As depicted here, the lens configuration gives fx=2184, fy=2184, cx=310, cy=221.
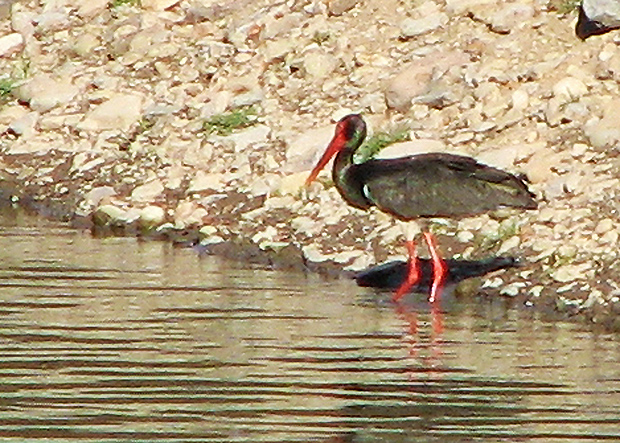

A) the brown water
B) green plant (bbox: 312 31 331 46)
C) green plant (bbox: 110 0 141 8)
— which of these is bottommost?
the brown water

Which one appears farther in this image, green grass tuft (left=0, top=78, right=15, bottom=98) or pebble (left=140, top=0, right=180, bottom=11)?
pebble (left=140, top=0, right=180, bottom=11)

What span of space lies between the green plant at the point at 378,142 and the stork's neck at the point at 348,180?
5.08ft

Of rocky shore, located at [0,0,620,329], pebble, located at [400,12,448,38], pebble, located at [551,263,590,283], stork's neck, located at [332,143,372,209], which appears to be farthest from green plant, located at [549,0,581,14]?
pebble, located at [551,263,590,283]

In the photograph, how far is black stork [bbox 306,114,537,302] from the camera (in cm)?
1582

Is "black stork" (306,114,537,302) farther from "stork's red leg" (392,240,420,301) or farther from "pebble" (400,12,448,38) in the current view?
"pebble" (400,12,448,38)

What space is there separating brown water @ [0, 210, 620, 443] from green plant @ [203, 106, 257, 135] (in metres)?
3.04

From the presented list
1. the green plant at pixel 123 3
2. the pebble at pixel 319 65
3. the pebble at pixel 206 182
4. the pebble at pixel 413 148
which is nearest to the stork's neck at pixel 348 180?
the pebble at pixel 413 148

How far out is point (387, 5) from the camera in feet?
70.0

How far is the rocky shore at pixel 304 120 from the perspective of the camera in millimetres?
16562

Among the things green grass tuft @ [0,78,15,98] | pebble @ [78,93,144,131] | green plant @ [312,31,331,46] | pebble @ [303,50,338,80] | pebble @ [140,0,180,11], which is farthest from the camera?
pebble @ [140,0,180,11]

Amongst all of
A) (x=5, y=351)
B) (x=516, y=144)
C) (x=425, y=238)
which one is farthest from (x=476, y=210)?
(x=5, y=351)

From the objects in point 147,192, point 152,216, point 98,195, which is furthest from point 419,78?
point 98,195

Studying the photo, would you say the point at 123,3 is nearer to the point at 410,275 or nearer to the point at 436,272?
the point at 410,275

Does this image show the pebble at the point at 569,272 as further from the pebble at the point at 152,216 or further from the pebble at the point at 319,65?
the pebble at the point at 319,65
